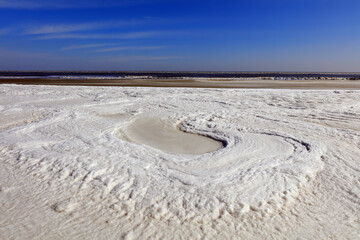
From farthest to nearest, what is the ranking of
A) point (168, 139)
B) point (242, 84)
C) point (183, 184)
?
1. point (242, 84)
2. point (168, 139)
3. point (183, 184)

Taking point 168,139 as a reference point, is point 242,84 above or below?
above

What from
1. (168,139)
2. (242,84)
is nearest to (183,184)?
(168,139)

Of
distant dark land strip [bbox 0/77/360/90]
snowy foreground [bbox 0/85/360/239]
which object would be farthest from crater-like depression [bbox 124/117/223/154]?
distant dark land strip [bbox 0/77/360/90]

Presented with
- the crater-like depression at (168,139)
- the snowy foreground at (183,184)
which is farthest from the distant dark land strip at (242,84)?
the snowy foreground at (183,184)

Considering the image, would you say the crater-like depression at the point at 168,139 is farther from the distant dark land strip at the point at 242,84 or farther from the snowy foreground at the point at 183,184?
the distant dark land strip at the point at 242,84

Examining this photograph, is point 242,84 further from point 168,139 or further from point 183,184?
point 183,184

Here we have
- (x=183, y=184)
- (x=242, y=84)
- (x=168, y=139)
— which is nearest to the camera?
(x=183, y=184)

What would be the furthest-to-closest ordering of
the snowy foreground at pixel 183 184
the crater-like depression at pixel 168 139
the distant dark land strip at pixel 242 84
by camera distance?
the distant dark land strip at pixel 242 84 < the crater-like depression at pixel 168 139 < the snowy foreground at pixel 183 184
